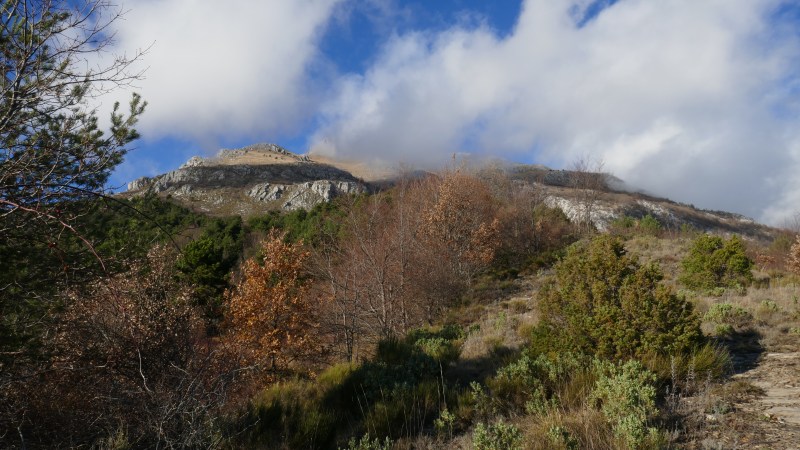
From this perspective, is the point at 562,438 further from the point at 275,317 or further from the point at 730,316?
the point at 275,317

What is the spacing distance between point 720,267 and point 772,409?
10.9 meters

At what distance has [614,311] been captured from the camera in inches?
209

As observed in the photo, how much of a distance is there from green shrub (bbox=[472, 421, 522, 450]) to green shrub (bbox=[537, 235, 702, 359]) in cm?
228

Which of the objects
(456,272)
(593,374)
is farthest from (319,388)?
(456,272)

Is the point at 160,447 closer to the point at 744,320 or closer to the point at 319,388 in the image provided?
the point at 319,388

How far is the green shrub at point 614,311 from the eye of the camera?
16.8 ft

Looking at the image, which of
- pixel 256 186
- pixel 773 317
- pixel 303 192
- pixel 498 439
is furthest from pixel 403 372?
pixel 256 186

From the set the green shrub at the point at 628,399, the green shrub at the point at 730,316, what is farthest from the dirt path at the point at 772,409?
the green shrub at the point at 730,316

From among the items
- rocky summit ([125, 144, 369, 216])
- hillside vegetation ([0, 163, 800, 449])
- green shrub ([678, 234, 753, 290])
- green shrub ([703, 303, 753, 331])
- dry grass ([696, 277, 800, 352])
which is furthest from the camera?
rocky summit ([125, 144, 369, 216])

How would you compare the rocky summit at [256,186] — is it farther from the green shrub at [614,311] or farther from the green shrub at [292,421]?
the green shrub at [614,311]

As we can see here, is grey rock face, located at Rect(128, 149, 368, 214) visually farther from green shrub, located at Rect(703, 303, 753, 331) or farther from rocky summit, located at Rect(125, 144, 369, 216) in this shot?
green shrub, located at Rect(703, 303, 753, 331)

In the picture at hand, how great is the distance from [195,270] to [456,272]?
14.4 metres

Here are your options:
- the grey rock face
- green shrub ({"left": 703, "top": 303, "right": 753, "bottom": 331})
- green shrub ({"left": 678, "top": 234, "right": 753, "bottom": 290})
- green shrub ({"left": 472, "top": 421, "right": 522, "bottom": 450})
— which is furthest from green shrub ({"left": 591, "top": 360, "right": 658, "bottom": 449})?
the grey rock face

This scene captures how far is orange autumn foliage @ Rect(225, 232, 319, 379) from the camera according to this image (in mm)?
13609
